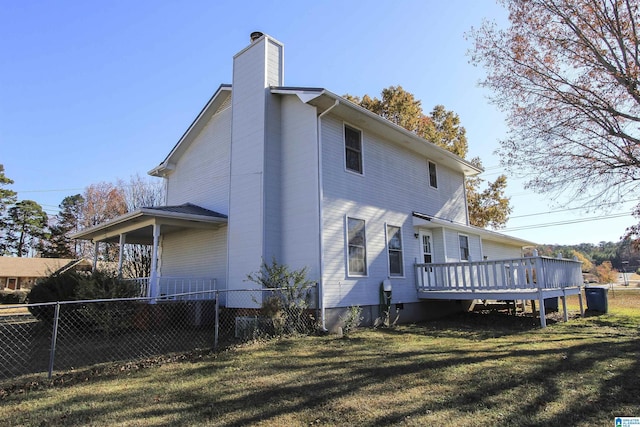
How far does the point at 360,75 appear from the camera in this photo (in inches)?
503

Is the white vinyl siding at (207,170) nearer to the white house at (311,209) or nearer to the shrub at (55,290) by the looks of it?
the white house at (311,209)

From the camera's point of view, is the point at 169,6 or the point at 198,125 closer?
the point at 169,6

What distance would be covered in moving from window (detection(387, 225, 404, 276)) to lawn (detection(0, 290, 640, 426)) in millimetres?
3999

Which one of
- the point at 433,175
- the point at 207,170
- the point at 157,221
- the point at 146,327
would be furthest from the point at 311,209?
the point at 433,175

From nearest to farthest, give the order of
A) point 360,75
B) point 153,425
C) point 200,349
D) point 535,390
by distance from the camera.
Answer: point 153,425 → point 535,390 → point 200,349 → point 360,75

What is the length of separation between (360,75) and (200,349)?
965 cm

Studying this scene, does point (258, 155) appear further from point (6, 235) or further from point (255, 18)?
point (6, 235)

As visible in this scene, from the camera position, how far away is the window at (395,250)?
1165 cm

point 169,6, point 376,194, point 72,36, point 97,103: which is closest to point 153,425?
point 376,194

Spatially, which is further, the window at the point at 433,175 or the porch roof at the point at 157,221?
the window at the point at 433,175

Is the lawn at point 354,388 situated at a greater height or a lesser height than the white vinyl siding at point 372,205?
lesser

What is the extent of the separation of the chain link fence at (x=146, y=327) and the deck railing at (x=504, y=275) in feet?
15.2

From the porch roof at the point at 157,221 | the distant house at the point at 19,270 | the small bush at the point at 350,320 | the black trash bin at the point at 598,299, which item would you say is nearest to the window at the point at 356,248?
the small bush at the point at 350,320

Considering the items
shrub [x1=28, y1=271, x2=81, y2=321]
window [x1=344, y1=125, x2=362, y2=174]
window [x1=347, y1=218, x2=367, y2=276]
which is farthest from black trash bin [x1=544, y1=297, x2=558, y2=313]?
shrub [x1=28, y1=271, x2=81, y2=321]
